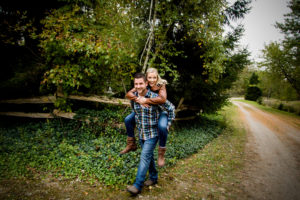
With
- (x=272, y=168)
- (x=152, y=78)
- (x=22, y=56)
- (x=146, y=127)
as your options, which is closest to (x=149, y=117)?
(x=146, y=127)

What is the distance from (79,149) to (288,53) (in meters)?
24.0

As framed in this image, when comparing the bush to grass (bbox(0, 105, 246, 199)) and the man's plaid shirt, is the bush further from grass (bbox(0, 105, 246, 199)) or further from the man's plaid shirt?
the man's plaid shirt

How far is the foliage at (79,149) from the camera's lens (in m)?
3.72

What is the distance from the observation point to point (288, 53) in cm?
1795

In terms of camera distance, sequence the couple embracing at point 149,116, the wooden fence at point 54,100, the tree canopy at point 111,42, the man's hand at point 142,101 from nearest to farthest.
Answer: the man's hand at point 142,101 < the couple embracing at point 149,116 < the tree canopy at point 111,42 < the wooden fence at point 54,100

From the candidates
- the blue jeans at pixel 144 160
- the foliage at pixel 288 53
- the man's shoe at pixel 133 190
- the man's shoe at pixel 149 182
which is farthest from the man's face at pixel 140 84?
the foliage at pixel 288 53

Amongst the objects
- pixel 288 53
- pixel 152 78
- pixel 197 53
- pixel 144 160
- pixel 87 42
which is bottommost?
pixel 144 160

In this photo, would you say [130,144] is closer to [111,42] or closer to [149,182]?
[149,182]

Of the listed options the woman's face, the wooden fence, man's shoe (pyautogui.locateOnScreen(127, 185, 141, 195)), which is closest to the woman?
the woman's face

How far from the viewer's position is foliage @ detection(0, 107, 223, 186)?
3.72m

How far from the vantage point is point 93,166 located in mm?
3912

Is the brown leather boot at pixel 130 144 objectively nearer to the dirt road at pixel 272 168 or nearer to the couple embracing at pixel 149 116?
the couple embracing at pixel 149 116

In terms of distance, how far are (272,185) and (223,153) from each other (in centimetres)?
192

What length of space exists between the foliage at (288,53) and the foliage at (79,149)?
59.1 ft
